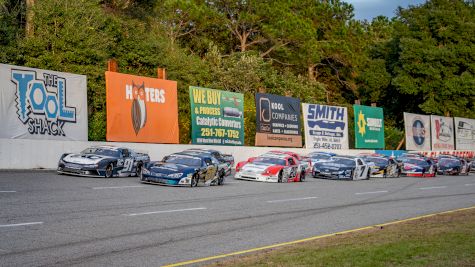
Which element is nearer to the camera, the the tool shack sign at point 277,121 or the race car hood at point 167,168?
the race car hood at point 167,168

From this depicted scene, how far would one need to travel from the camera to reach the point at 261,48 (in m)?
76.3

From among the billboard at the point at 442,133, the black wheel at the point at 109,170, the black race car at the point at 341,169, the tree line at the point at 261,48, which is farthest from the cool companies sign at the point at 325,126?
the black wheel at the point at 109,170

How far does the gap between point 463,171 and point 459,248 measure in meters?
38.9

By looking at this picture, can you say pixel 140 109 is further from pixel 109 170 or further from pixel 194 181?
pixel 194 181

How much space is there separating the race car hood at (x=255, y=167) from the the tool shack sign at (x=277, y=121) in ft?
33.5

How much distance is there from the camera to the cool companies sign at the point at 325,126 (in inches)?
1769

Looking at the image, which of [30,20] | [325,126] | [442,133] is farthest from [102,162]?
[442,133]

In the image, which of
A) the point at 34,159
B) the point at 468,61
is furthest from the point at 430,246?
the point at 468,61

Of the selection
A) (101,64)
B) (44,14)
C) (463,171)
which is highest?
(44,14)

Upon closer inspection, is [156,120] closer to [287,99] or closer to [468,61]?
[287,99]

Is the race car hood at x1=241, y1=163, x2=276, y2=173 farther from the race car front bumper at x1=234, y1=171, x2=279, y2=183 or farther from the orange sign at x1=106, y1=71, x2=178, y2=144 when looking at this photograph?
the orange sign at x1=106, y1=71, x2=178, y2=144

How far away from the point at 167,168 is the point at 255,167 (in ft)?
22.8

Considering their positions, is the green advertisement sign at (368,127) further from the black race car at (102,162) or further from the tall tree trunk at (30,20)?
the black race car at (102,162)

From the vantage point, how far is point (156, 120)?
33094mm
